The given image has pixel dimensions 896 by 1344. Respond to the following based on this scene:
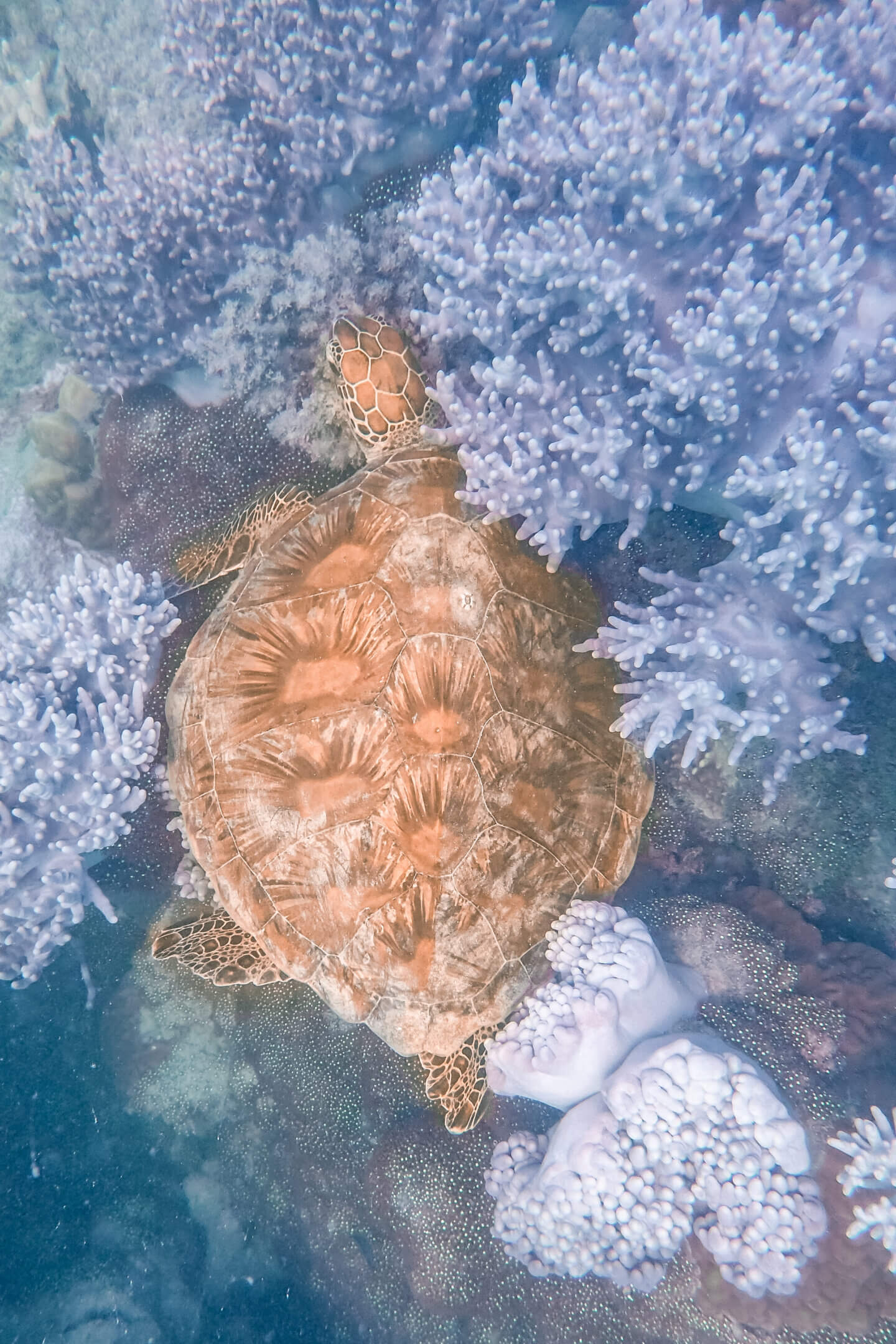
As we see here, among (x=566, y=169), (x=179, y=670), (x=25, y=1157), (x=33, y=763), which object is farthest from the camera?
(x=25, y=1157)

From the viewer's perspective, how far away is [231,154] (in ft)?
9.46

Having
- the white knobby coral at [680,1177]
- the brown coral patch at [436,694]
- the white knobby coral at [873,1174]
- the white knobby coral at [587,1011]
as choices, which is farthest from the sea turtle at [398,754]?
the white knobby coral at [873,1174]

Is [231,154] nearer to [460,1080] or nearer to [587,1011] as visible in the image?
[587,1011]

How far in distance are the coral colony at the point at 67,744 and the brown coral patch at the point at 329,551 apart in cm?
55

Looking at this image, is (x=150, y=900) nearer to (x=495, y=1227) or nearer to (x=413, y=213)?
(x=495, y=1227)

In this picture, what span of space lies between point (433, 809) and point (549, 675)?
0.74 metres

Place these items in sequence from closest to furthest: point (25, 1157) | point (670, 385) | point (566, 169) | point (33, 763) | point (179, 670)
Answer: point (670, 385), point (566, 169), point (33, 763), point (179, 670), point (25, 1157)

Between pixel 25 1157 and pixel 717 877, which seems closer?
pixel 717 877

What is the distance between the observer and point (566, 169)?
2.39m

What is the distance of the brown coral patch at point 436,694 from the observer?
246cm

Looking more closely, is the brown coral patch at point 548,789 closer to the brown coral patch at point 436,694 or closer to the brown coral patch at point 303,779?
the brown coral patch at point 436,694

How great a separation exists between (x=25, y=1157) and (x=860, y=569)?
15.4ft

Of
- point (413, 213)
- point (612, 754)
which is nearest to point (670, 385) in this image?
point (413, 213)

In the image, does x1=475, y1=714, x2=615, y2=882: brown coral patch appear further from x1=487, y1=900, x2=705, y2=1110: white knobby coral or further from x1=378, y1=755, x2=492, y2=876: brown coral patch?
x1=487, y1=900, x2=705, y2=1110: white knobby coral
